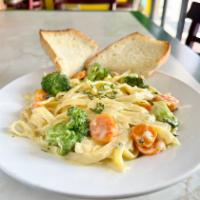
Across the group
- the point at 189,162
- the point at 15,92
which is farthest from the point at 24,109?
the point at 189,162

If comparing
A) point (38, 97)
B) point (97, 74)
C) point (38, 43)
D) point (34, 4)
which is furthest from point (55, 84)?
point (34, 4)

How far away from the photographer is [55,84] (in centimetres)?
111

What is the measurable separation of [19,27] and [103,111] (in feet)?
4.53

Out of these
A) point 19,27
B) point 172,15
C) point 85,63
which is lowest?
point 172,15

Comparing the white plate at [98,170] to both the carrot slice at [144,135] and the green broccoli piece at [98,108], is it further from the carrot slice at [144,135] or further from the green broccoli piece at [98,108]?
the green broccoli piece at [98,108]

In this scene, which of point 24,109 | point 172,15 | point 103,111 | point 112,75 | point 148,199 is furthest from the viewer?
point 172,15

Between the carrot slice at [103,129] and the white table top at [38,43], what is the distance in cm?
16

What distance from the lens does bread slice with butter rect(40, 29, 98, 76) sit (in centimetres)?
134

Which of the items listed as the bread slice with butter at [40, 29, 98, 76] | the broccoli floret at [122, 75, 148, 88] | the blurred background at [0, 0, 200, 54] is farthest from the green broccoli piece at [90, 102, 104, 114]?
the blurred background at [0, 0, 200, 54]

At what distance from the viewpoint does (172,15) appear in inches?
211

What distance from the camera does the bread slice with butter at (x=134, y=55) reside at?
53.0 inches

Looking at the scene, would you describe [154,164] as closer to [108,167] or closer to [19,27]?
[108,167]

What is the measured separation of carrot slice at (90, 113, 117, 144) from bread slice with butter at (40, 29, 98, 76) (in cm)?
47

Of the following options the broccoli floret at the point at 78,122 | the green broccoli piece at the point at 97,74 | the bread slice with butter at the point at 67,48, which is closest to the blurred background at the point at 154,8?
the bread slice with butter at the point at 67,48
